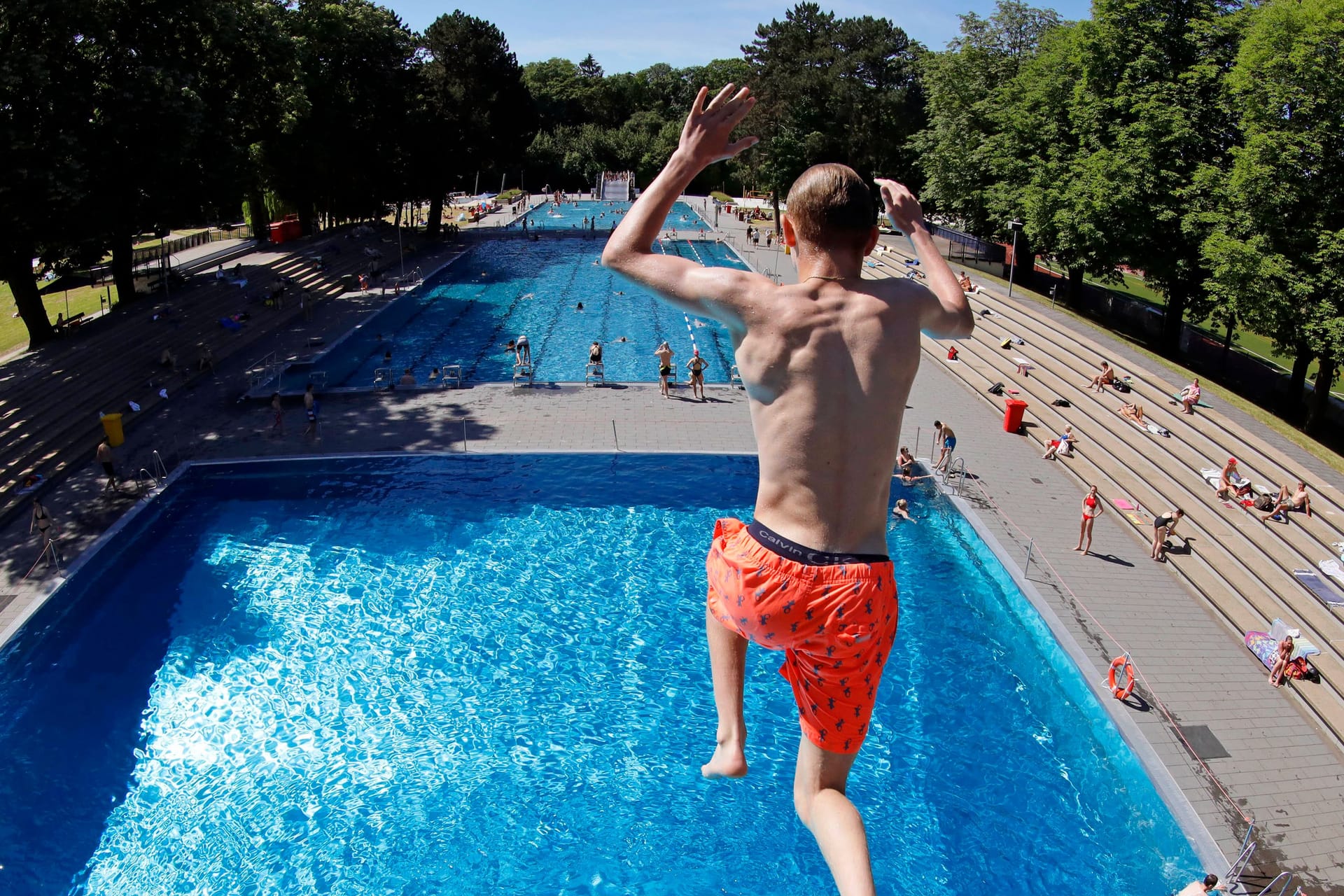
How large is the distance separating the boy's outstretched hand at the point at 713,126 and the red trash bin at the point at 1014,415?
21774 millimetres

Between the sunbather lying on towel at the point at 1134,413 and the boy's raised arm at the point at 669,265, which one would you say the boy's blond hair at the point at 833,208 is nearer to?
the boy's raised arm at the point at 669,265

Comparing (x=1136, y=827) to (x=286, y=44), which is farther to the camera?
(x=286, y=44)

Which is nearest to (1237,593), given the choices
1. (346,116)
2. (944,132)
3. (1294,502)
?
(1294,502)

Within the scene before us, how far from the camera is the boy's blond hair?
3119 millimetres

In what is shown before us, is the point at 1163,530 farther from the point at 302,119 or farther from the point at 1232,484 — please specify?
the point at 302,119

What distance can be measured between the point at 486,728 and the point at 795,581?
1086 cm

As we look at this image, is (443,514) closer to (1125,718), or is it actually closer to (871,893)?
(1125,718)

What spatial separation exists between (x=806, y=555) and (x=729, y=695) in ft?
2.14

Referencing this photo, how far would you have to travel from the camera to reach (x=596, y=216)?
70625mm

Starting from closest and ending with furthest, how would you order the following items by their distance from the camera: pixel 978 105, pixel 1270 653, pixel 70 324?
pixel 1270 653 < pixel 70 324 < pixel 978 105

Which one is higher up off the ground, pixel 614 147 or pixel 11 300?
pixel 614 147

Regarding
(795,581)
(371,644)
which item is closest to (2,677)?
(371,644)

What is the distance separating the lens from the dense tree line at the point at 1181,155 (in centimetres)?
2083

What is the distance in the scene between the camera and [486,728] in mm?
12859
